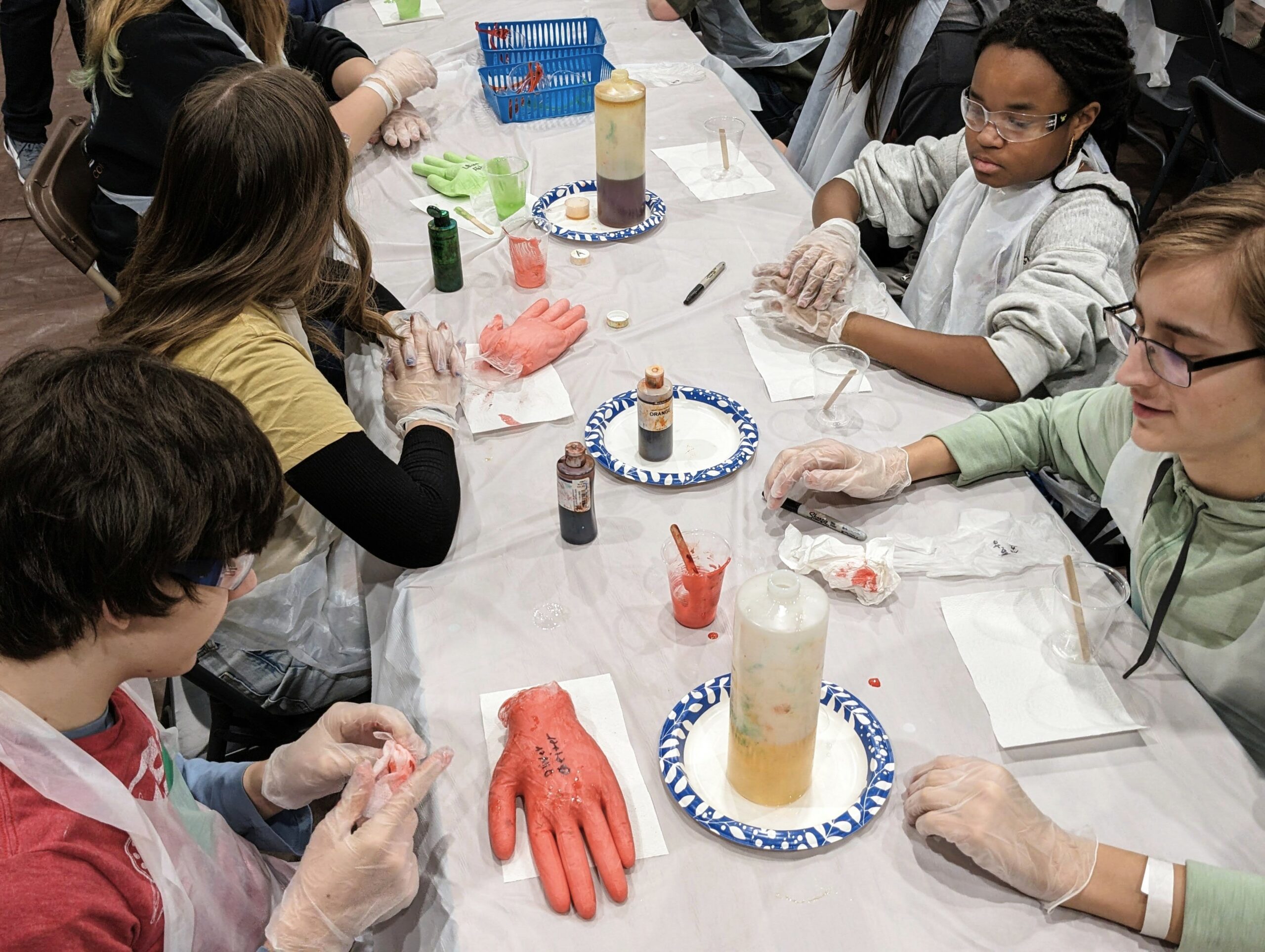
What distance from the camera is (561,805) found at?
3.96 feet

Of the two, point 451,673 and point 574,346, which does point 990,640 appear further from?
point 574,346

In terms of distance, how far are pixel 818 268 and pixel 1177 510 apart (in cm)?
90

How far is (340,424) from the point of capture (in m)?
1.57

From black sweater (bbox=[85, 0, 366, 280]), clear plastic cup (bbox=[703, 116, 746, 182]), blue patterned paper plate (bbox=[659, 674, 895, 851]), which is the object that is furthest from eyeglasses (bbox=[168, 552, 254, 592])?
clear plastic cup (bbox=[703, 116, 746, 182])

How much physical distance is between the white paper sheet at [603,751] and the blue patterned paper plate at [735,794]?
42 mm

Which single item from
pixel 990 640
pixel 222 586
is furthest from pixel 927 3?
pixel 222 586

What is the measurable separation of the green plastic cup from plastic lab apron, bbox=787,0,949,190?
892 millimetres

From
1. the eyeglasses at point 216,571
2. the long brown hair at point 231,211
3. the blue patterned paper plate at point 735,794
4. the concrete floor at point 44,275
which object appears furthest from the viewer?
the concrete floor at point 44,275

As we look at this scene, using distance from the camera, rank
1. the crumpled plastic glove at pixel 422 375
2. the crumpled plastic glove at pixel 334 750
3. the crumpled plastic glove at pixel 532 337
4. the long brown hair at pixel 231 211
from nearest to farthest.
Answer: the crumpled plastic glove at pixel 334 750 → the long brown hair at pixel 231 211 → the crumpled plastic glove at pixel 422 375 → the crumpled plastic glove at pixel 532 337

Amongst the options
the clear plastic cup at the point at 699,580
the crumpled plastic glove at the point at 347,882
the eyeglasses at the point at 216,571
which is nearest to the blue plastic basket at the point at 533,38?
the clear plastic cup at the point at 699,580

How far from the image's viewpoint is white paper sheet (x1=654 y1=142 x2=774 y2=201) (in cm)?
260

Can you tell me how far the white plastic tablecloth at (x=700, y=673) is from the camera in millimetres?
1133

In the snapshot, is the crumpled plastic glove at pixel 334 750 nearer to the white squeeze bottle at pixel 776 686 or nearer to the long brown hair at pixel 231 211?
the white squeeze bottle at pixel 776 686

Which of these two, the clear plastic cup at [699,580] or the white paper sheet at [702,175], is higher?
the clear plastic cup at [699,580]
